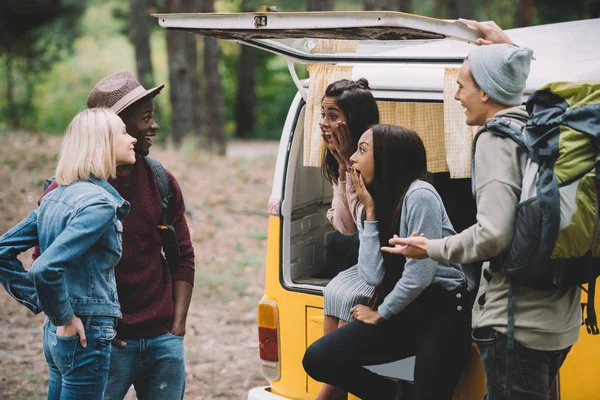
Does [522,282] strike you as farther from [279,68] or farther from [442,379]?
[279,68]

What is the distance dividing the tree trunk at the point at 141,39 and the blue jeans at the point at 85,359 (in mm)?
14735

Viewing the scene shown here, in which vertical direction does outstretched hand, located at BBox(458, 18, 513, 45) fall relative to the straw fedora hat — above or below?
above

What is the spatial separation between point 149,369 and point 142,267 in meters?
0.46

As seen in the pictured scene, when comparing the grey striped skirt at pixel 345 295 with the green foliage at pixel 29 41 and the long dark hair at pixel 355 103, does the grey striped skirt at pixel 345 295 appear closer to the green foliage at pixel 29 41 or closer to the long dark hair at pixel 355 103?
the long dark hair at pixel 355 103

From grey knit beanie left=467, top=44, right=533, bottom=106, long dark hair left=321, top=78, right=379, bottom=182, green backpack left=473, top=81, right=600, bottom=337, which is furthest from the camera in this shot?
long dark hair left=321, top=78, right=379, bottom=182

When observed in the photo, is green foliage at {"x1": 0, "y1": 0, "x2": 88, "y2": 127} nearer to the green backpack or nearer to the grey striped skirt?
the grey striped skirt

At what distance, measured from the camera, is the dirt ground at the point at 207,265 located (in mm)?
6219

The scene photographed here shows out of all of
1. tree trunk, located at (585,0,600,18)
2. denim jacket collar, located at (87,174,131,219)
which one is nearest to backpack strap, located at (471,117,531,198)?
denim jacket collar, located at (87,174,131,219)

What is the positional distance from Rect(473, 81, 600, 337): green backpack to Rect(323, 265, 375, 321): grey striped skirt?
103 cm

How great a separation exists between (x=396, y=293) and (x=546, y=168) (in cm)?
97

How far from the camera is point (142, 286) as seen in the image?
3.49 meters

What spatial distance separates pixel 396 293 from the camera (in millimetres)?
3449

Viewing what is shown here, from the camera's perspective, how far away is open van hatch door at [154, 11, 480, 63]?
124 inches

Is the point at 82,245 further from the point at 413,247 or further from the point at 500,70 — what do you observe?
the point at 500,70
